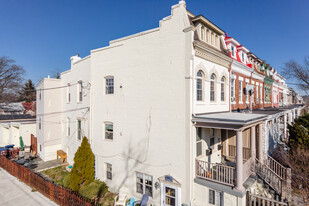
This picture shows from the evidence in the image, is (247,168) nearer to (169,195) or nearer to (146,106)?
(169,195)

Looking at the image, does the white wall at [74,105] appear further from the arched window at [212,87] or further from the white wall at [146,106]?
the arched window at [212,87]

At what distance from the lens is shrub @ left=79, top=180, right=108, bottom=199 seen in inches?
439

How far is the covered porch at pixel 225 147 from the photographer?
7.86m

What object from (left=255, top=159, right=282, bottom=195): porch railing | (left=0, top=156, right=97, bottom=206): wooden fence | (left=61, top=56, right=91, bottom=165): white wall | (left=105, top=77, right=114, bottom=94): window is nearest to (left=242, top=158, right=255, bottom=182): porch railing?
(left=255, top=159, right=282, bottom=195): porch railing

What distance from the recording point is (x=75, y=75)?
16375 mm

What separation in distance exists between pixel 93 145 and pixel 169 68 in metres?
8.74

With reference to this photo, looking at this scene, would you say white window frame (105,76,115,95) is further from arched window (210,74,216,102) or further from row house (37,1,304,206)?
arched window (210,74,216,102)

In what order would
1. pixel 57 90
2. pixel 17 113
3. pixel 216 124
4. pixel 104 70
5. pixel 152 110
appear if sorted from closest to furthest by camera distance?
pixel 216 124 < pixel 152 110 < pixel 104 70 < pixel 57 90 < pixel 17 113

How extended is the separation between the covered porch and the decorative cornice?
11.0 ft

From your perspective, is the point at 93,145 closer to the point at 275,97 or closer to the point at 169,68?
the point at 169,68

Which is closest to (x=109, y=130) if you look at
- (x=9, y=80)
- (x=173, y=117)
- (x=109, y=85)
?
(x=109, y=85)

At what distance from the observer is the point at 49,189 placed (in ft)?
34.9

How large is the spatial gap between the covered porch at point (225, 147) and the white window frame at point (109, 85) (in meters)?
6.48

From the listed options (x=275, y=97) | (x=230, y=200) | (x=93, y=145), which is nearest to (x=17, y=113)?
(x=93, y=145)
